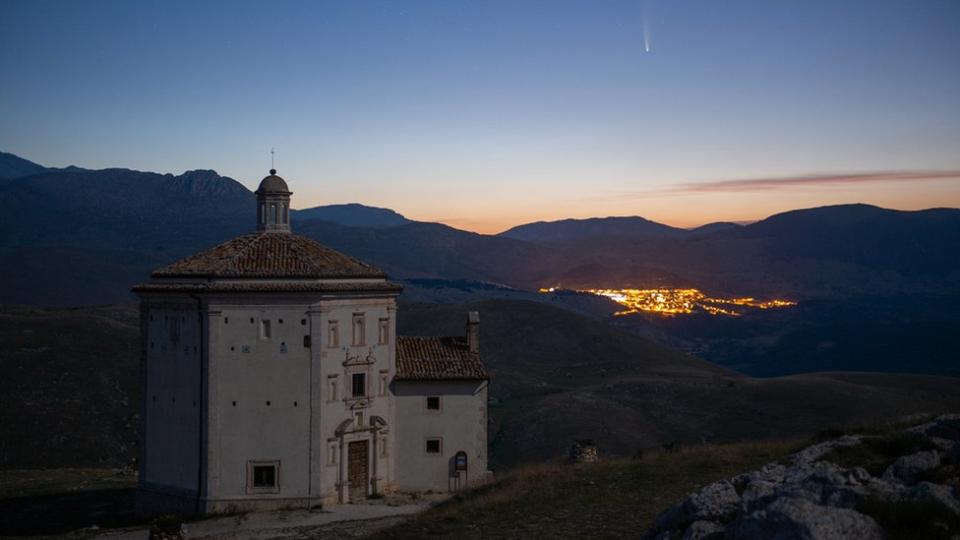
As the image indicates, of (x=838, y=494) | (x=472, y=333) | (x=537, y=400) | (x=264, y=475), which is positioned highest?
(x=838, y=494)

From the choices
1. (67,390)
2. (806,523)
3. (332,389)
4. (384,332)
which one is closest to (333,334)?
(332,389)

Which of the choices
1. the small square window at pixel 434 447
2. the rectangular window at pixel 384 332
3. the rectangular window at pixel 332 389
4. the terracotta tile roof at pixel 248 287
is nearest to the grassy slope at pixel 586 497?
the small square window at pixel 434 447

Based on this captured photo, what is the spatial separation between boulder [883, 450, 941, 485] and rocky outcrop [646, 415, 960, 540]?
1 centimetres

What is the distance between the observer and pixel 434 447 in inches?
1452

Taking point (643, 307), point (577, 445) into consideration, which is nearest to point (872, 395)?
point (577, 445)

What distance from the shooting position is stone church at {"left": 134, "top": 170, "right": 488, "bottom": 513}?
32531 millimetres

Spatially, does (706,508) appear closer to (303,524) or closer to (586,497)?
(586,497)

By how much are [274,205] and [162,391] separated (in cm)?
891

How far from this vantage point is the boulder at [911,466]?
13.2m

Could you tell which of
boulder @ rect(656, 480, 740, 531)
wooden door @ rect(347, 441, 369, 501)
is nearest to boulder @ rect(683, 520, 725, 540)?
boulder @ rect(656, 480, 740, 531)

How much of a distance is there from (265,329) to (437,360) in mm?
7992

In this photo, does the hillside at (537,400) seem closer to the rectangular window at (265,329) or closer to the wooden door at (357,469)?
the wooden door at (357,469)

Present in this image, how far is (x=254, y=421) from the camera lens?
32844 mm

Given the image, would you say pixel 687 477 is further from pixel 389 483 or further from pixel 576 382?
pixel 576 382
